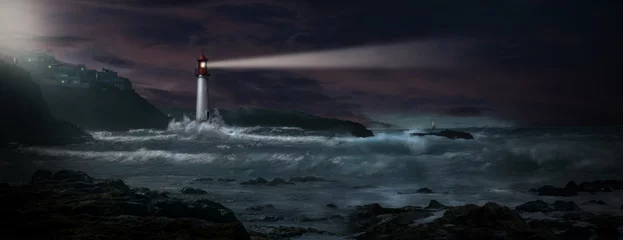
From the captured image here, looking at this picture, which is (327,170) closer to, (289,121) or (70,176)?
(70,176)

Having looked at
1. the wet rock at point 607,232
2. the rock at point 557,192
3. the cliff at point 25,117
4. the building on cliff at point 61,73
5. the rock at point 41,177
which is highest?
the building on cliff at point 61,73

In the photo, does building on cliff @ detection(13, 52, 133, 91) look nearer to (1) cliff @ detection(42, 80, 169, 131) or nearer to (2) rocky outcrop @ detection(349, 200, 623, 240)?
(1) cliff @ detection(42, 80, 169, 131)

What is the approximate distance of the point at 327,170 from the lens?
38281 millimetres

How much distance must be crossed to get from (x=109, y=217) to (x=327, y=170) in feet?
92.1

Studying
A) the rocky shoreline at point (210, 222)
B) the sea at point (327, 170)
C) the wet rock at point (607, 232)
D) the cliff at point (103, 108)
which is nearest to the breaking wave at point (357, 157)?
the sea at point (327, 170)

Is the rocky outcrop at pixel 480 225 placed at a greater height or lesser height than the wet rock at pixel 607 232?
greater

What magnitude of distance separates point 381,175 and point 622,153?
29305 mm

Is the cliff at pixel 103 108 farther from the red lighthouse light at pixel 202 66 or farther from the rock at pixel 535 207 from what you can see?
the rock at pixel 535 207

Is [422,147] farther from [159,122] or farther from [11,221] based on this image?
[159,122]

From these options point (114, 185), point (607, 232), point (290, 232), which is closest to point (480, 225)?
point (607, 232)

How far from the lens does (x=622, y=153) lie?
49031 millimetres

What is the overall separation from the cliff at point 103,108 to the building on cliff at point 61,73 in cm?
166

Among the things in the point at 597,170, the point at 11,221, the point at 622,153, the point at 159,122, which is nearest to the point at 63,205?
the point at 11,221

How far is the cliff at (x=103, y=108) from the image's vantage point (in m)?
98.9
